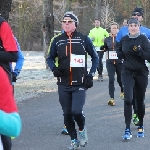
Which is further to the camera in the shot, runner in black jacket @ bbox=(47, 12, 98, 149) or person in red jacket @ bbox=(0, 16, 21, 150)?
runner in black jacket @ bbox=(47, 12, 98, 149)

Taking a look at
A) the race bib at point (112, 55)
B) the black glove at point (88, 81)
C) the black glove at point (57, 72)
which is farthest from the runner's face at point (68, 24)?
the race bib at point (112, 55)

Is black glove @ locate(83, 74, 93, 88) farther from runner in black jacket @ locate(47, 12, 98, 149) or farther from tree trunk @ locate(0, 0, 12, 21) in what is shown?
tree trunk @ locate(0, 0, 12, 21)

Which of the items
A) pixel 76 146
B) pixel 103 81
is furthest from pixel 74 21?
pixel 103 81

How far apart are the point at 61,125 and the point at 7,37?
11.6 feet

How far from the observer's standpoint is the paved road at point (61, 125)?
22.5 ft

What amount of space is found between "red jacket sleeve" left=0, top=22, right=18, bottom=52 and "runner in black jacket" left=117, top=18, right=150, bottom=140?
243 cm

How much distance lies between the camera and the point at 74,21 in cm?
641

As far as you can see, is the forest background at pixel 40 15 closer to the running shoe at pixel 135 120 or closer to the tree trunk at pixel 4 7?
the tree trunk at pixel 4 7

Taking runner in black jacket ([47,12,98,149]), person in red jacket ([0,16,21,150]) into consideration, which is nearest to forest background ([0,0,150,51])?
runner in black jacket ([47,12,98,149])

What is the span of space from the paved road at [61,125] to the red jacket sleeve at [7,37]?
2.07 meters

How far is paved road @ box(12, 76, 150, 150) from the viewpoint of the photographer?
270 inches

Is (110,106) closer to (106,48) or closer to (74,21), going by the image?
(106,48)

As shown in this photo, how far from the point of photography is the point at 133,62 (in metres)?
7.16

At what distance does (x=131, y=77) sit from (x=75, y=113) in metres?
1.27
